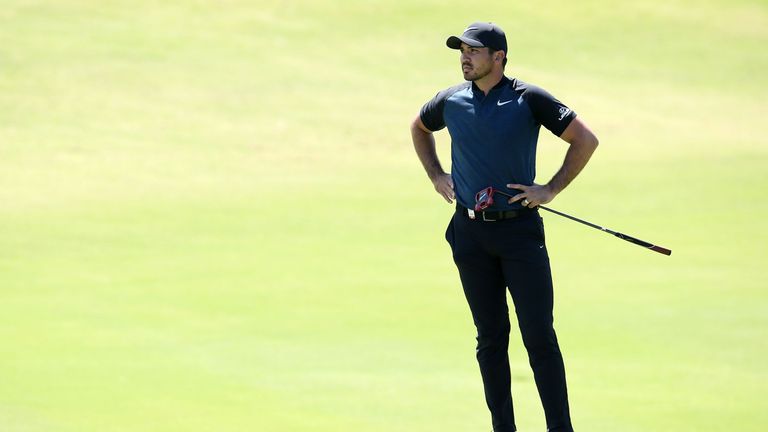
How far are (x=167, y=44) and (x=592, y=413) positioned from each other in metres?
10.4

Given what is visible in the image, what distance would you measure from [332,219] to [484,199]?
209 inches

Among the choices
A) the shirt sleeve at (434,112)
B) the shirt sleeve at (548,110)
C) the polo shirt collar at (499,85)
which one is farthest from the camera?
the shirt sleeve at (434,112)

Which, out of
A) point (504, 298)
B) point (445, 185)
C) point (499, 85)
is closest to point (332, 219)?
point (445, 185)

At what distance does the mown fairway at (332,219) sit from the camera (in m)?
6.01

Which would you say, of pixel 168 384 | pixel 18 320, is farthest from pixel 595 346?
pixel 18 320

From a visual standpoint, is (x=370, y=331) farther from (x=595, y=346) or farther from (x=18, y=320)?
(x=18, y=320)

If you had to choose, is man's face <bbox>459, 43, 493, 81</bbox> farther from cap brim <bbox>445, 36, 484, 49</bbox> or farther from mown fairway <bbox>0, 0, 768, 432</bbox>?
mown fairway <bbox>0, 0, 768, 432</bbox>

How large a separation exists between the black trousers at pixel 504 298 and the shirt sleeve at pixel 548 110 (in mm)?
362

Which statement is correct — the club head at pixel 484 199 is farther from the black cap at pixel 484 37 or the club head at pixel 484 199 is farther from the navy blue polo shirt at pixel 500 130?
the black cap at pixel 484 37

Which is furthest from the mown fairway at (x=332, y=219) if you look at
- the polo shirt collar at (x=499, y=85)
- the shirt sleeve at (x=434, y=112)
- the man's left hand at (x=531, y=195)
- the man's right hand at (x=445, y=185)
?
the polo shirt collar at (x=499, y=85)

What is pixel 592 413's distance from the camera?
567cm

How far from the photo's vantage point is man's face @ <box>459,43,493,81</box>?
490 cm

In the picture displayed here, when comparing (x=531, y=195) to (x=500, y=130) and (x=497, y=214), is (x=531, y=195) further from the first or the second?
(x=500, y=130)

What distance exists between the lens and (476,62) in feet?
16.1
